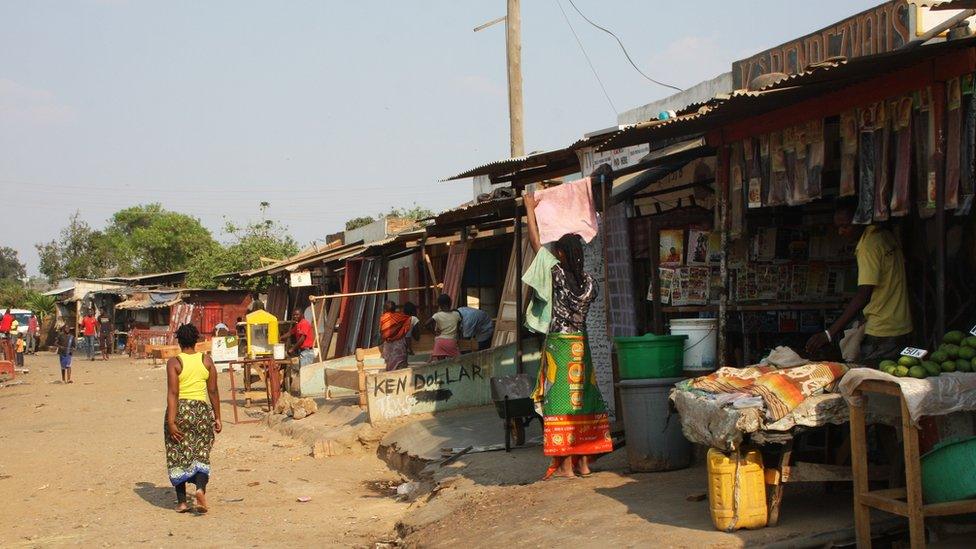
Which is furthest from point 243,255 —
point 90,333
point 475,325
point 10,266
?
point 10,266

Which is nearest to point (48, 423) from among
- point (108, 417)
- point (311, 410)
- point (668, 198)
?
point (108, 417)

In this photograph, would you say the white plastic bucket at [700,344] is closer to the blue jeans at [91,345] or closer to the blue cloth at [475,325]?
the blue cloth at [475,325]

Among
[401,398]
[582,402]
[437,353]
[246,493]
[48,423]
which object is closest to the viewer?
[582,402]

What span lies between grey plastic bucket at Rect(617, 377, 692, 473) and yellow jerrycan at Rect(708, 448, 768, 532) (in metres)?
1.83

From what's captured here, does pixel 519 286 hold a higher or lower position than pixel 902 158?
lower

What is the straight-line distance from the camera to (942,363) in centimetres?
538

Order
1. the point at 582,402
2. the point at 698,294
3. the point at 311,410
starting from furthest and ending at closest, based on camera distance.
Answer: the point at 311,410, the point at 698,294, the point at 582,402

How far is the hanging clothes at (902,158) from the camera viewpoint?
6246 millimetres

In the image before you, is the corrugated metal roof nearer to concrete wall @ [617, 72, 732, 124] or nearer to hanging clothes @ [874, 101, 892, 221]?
hanging clothes @ [874, 101, 892, 221]

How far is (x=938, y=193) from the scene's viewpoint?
19.2 feet

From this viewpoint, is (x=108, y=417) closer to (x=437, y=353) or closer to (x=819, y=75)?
(x=437, y=353)

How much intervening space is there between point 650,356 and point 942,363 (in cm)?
266

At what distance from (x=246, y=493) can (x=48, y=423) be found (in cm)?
901

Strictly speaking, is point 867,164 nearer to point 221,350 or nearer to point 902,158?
point 902,158
